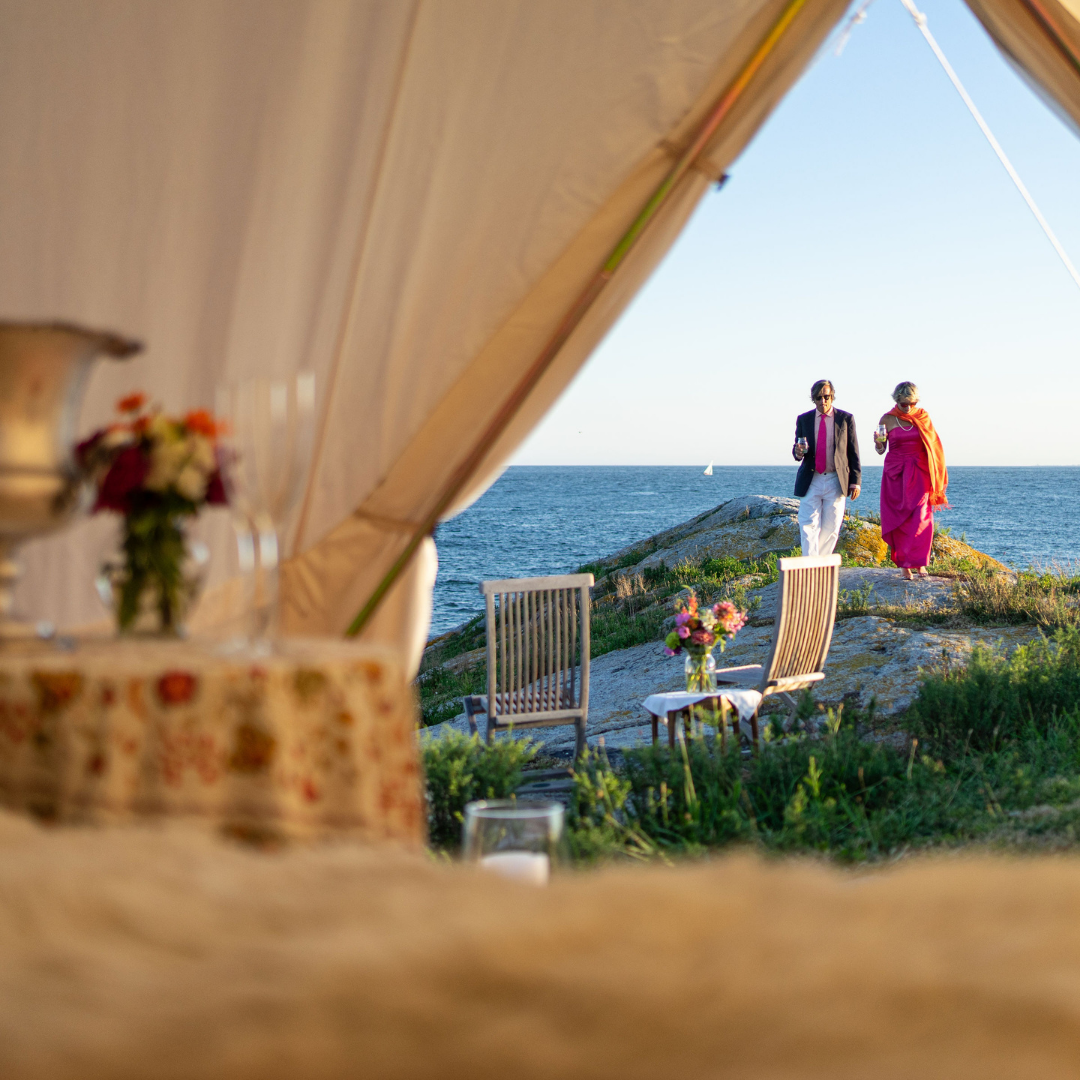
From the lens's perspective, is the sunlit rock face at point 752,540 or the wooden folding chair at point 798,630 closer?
the wooden folding chair at point 798,630

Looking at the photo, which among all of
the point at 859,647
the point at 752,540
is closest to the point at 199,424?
the point at 859,647

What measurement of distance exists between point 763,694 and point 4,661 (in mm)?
4191

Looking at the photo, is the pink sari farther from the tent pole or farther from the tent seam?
the tent seam

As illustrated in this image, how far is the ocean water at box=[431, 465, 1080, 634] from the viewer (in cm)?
3030

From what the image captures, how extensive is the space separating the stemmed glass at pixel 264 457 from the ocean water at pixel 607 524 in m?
11.1

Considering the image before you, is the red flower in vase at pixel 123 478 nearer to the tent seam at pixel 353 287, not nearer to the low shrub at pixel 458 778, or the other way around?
the tent seam at pixel 353 287

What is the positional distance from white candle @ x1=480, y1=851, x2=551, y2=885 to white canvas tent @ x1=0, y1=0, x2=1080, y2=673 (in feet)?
7.21

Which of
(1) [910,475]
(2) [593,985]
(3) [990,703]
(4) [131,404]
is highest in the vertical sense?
(1) [910,475]

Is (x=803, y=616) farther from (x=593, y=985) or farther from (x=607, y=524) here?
(x=607, y=524)

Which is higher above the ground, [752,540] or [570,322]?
[570,322]

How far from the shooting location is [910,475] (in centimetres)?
826

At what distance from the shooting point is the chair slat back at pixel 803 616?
16.9 ft

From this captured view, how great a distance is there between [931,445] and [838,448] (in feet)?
2.82

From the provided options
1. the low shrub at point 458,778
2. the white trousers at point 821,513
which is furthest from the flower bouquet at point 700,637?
the white trousers at point 821,513
